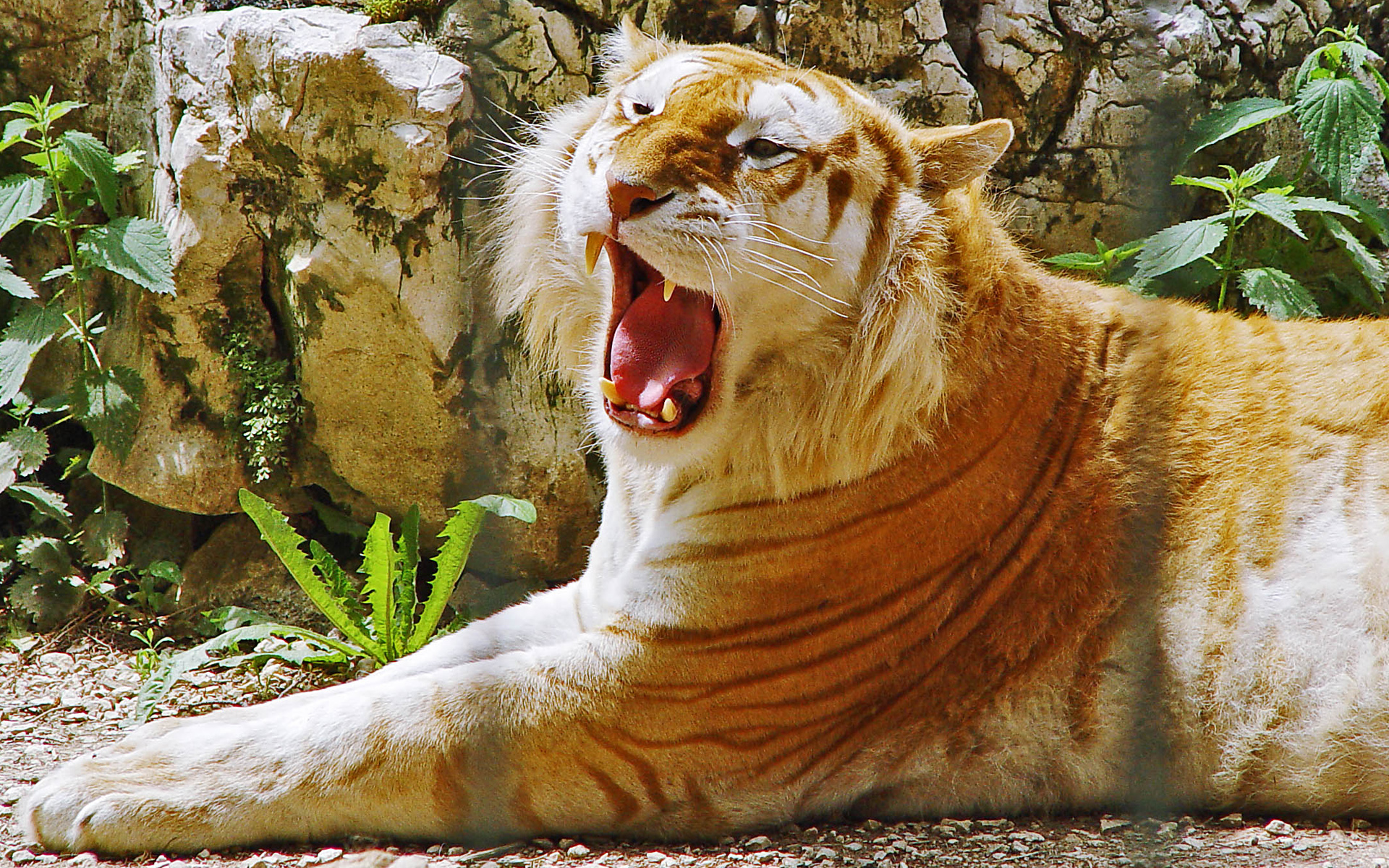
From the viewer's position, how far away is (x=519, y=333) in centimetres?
337

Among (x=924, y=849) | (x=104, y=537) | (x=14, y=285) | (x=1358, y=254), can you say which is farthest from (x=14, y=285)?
(x=1358, y=254)

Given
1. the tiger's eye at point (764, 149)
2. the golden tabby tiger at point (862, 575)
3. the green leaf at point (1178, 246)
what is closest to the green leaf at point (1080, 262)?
the green leaf at point (1178, 246)

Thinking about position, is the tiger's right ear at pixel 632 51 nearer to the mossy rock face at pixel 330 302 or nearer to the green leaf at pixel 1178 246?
the mossy rock face at pixel 330 302

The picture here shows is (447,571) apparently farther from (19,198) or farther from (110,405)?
(19,198)

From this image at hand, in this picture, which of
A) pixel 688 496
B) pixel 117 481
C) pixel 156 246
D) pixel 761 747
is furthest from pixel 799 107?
pixel 117 481

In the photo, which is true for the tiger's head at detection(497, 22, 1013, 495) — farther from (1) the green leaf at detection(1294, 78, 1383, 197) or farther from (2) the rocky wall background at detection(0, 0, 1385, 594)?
(1) the green leaf at detection(1294, 78, 1383, 197)

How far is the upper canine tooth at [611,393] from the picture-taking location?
2361 millimetres

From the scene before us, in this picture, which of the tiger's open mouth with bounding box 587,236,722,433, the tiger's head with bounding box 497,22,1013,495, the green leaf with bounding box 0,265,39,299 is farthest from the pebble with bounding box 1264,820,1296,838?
the green leaf with bounding box 0,265,39,299

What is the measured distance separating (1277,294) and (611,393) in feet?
7.27

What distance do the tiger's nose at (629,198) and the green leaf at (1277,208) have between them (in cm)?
214

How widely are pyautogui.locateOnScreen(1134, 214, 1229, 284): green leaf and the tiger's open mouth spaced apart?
5.47ft

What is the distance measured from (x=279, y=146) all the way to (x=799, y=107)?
1.85m

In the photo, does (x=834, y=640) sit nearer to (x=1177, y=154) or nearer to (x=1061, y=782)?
(x=1061, y=782)

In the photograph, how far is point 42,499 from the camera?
3.64 m
